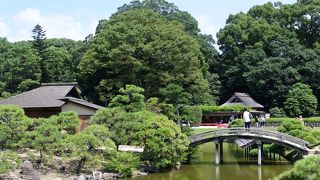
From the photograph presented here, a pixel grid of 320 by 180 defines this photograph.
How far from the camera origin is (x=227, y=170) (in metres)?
28.0

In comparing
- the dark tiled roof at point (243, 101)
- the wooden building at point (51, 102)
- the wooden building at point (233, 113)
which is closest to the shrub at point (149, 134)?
the wooden building at point (51, 102)

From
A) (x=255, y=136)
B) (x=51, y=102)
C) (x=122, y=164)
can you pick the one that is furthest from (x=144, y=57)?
(x=122, y=164)

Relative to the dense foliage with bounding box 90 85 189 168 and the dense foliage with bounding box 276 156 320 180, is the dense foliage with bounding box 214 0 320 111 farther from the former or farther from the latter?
the dense foliage with bounding box 276 156 320 180

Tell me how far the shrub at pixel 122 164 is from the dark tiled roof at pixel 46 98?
7274 millimetres

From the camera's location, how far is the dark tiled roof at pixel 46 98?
31.3 metres

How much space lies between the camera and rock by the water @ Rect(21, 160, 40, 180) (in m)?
22.3

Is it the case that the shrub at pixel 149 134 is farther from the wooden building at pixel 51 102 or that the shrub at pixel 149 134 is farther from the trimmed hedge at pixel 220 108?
the trimmed hedge at pixel 220 108

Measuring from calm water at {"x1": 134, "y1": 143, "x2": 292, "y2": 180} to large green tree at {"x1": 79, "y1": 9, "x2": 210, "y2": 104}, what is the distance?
28.2 feet

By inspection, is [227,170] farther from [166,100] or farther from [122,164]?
[166,100]

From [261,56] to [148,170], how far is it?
38.3 meters

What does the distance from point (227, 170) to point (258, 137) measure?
331cm

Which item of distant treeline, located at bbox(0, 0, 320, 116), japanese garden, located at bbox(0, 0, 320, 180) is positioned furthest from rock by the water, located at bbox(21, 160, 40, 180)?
distant treeline, located at bbox(0, 0, 320, 116)

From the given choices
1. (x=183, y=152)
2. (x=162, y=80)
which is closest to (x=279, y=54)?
(x=162, y=80)

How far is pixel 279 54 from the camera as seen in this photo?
203 feet
